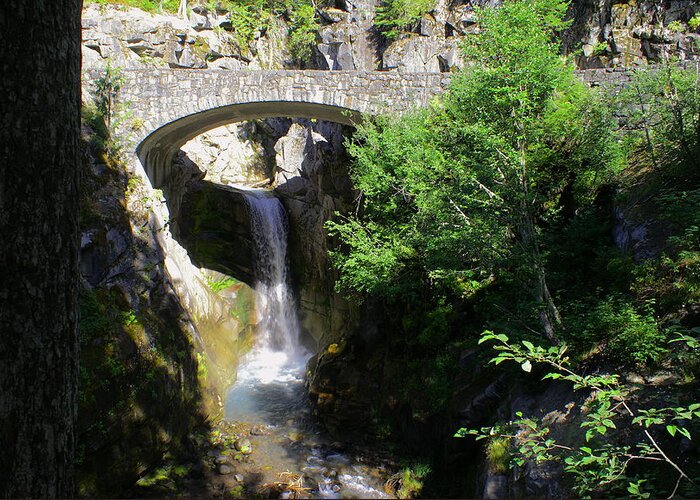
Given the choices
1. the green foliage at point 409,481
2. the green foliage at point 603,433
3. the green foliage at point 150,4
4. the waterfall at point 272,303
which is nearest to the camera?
the green foliage at point 603,433

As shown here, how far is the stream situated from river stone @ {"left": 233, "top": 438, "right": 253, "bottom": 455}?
108 mm

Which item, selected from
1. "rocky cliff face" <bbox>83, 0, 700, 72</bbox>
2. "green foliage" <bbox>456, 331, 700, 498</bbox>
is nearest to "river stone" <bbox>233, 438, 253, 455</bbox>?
"green foliage" <bbox>456, 331, 700, 498</bbox>

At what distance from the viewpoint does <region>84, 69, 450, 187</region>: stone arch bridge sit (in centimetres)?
1129

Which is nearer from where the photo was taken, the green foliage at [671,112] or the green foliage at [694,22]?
the green foliage at [671,112]

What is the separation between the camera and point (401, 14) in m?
17.8

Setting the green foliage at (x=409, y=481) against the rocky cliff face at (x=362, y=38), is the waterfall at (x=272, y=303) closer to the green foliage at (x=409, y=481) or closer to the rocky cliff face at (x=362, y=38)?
the green foliage at (x=409, y=481)

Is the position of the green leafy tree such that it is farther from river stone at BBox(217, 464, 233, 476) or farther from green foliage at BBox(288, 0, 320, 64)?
green foliage at BBox(288, 0, 320, 64)

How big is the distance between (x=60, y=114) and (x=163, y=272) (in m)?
8.50

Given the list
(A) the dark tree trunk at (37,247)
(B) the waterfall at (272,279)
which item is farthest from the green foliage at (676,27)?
(A) the dark tree trunk at (37,247)

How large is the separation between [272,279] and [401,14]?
36.8 ft

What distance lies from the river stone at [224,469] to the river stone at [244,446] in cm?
57

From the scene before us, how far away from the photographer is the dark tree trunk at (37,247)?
1652mm

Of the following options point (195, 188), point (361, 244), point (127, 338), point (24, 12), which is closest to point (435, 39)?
point (195, 188)

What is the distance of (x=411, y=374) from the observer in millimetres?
8602
